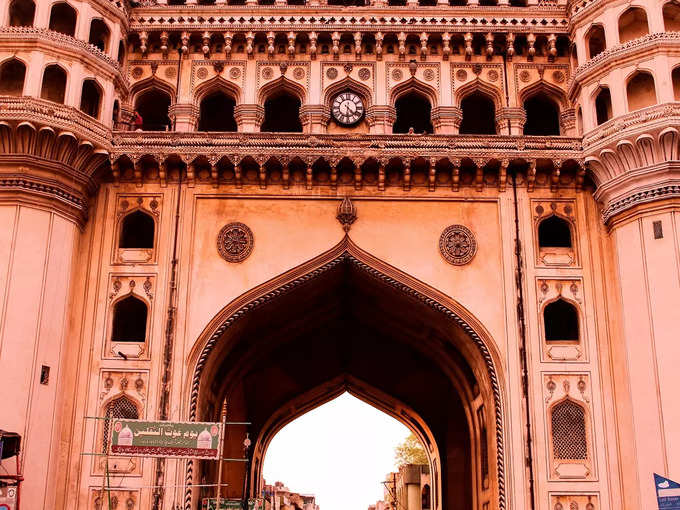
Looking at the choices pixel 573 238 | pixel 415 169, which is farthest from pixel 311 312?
pixel 573 238

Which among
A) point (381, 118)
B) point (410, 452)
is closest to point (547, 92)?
point (381, 118)

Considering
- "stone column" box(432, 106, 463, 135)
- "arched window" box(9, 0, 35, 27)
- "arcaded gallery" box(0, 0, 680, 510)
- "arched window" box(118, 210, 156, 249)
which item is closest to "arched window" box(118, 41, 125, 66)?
"arcaded gallery" box(0, 0, 680, 510)

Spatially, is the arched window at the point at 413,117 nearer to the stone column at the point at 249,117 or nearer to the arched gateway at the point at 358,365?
the stone column at the point at 249,117

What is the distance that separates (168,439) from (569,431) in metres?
7.25

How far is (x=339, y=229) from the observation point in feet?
58.3

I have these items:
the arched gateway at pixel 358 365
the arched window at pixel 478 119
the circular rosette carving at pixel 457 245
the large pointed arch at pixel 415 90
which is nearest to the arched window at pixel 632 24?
the arched window at pixel 478 119

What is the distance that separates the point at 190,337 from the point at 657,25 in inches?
429

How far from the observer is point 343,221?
1773 cm

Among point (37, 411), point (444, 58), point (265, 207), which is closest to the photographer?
point (37, 411)

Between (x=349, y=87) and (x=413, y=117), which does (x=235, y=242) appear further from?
(x=413, y=117)

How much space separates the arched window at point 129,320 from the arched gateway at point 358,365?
5.89 feet

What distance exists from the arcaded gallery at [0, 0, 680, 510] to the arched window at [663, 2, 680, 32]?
0.31 ft

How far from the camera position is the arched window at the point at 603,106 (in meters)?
18.0

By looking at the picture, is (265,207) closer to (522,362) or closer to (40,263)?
(40,263)
